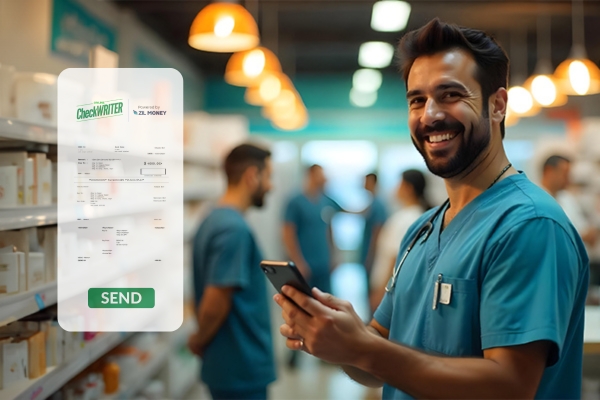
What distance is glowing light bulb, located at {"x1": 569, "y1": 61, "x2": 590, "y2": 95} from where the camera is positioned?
492 cm

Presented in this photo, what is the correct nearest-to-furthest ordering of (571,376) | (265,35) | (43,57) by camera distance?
(571,376) → (43,57) → (265,35)

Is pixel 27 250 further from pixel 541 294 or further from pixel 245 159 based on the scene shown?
pixel 541 294

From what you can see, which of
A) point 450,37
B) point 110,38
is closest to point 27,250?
point 450,37

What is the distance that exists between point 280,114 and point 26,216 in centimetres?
623

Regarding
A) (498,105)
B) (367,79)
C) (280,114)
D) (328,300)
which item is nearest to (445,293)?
(328,300)

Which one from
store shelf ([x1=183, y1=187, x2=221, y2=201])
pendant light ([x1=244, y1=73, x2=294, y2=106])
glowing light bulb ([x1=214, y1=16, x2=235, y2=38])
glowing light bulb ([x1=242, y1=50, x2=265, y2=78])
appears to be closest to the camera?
glowing light bulb ([x1=214, y1=16, x2=235, y2=38])

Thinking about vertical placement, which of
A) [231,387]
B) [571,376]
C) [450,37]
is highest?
[450,37]

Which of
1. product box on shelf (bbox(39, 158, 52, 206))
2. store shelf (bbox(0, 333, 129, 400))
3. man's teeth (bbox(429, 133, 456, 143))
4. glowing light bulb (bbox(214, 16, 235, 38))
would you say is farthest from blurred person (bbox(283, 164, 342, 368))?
man's teeth (bbox(429, 133, 456, 143))

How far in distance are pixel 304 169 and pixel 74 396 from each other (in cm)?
843

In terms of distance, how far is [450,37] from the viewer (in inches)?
65.4

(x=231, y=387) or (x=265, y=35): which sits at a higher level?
(x=265, y=35)

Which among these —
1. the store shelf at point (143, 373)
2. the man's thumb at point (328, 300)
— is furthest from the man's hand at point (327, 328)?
the store shelf at point (143, 373)

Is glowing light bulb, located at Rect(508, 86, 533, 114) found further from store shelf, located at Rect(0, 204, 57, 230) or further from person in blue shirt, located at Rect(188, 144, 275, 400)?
store shelf, located at Rect(0, 204, 57, 230)

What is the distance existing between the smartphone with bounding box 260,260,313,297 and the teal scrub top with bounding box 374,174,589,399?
0.36 meters
